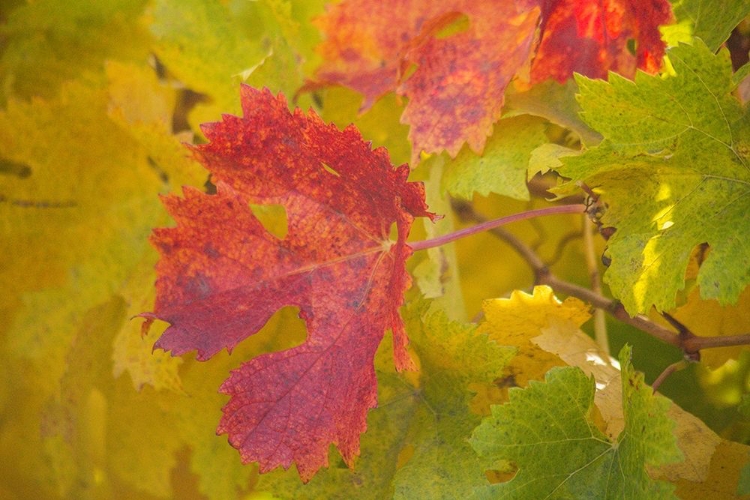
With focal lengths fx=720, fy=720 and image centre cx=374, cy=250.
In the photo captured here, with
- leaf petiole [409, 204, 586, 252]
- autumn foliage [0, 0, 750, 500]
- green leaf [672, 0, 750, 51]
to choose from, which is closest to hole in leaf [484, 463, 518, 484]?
autumn foliage [0, 0, 750, 500]

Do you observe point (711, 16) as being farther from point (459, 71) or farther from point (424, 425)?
point (424, 425)

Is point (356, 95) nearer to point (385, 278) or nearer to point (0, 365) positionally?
point (385, 278)

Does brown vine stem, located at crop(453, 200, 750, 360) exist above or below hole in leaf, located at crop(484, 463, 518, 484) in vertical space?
above

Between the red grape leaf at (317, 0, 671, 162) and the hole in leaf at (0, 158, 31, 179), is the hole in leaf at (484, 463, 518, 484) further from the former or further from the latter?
the hole in leaf at (0, 158, 31, 179)

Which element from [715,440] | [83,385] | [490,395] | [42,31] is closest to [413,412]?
[490,395]

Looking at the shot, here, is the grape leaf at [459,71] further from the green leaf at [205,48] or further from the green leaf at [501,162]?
the green leaf at [205,48]

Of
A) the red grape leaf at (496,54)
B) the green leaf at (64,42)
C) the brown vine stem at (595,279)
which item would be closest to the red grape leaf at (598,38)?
the red grape leaf at (496,54)

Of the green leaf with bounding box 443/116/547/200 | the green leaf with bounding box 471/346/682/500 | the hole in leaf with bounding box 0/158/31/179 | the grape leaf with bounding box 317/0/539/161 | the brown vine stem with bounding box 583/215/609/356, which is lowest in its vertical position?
the brown vine stem with bounding box 583/215/609/356
